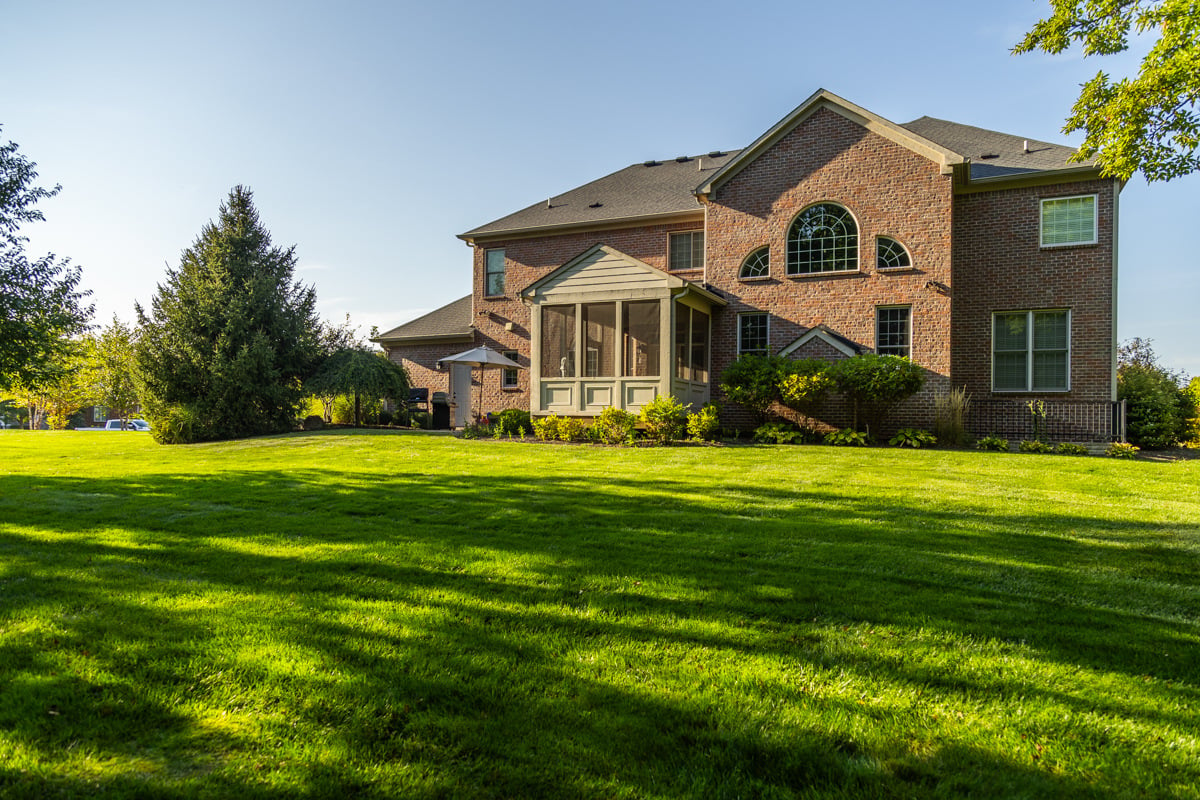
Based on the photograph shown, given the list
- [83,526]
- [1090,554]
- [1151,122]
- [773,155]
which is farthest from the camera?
[773,155]

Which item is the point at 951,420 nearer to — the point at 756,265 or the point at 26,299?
the point at 756,265

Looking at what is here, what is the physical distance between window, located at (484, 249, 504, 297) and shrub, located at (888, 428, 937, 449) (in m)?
13.5

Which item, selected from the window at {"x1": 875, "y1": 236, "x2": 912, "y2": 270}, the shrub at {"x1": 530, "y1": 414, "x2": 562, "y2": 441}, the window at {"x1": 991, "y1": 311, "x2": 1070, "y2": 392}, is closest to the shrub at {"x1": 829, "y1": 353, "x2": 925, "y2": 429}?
the window at {"x1": 875, "y1": 236, "x2": 912, "y2": 270}

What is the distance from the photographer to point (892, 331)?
1545 cm

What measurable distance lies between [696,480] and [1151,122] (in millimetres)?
7612

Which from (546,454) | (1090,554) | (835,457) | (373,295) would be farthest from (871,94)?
(373,295)

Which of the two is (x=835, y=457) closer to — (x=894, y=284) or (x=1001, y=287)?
(x=894, y=284)

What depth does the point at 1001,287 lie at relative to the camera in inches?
604

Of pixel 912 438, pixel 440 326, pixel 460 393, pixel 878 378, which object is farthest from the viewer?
pixel 440 326

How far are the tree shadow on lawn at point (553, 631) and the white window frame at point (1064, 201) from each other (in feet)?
39.6

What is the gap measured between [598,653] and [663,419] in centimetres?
1091

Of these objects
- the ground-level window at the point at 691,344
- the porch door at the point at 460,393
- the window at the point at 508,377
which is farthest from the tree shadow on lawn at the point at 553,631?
the porch door at the point at 460,393

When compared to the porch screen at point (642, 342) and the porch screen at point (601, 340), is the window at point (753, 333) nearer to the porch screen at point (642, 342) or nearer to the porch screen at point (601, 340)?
the porch screen at point (642, 342)

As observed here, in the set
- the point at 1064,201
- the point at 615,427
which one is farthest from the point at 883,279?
the point at 615,427
